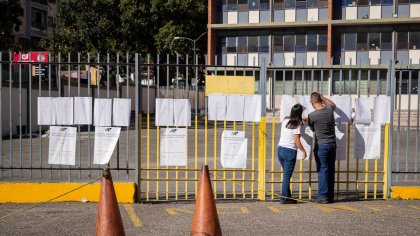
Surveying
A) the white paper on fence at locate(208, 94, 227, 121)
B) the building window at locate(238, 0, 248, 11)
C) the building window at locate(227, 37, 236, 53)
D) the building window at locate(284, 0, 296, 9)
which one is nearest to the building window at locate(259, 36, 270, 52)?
the building window at locate(227, 37, 236, 53)

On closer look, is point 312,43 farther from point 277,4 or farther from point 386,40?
point 386,40

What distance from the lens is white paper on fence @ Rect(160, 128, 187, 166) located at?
8.43 m

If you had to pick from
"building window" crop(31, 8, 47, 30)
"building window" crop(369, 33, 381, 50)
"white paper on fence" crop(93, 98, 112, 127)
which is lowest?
"white paper on fence" crop(93, 98, 112, 127)

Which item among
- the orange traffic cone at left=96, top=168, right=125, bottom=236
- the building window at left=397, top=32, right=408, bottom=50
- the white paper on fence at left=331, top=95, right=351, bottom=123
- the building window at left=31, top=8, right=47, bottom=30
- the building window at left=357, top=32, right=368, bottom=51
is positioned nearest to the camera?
the orange traffic cone at left=96, top=168, right=125, bottom=236

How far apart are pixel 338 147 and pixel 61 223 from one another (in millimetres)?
4450

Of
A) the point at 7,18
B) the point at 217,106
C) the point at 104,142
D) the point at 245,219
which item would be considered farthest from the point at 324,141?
the point at 7,18

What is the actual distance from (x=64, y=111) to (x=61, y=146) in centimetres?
55

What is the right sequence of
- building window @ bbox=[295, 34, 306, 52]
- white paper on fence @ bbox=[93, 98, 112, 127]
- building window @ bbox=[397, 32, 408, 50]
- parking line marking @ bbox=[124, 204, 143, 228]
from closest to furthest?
1. parking line marking @ bbox=[124, 204, 143, 228]
2. white paper on fence @ bbox=[93, 98, 112, 127]
3. building window @ bbox=[397, 32, 408, 50]
4. building window @ bbox=[295, 34, 306, 52]

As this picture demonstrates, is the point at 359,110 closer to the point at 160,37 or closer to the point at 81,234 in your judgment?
the point at 81,234

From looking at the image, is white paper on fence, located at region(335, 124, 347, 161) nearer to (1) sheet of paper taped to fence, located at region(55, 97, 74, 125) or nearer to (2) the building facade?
(1) sheet of paper taped to fence, located at region(55, 97, 74, 125)

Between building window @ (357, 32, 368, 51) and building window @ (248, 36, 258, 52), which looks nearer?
building window @ (357, 32, 368, 51)

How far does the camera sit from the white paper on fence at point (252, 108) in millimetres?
8562

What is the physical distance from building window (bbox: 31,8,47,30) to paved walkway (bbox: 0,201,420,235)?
55130mm

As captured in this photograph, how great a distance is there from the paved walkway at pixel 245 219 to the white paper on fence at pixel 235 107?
1.36 metres
